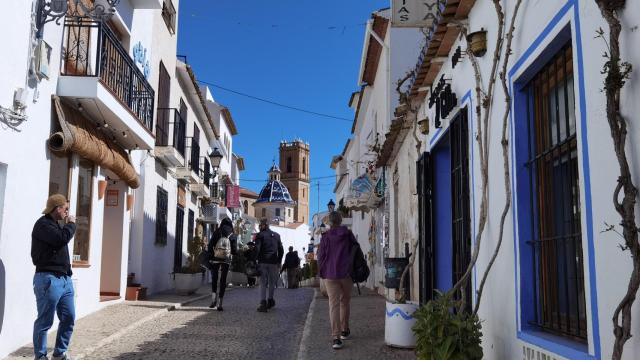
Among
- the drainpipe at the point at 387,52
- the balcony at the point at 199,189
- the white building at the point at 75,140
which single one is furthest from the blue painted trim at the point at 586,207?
the balcony at the point at 199,189

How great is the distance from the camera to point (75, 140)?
26.4ft

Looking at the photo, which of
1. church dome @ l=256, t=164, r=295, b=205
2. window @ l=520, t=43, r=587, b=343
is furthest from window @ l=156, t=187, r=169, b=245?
church dome @ l=256, t=164, r=295, b=205

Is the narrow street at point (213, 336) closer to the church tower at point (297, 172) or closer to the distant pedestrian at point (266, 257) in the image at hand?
the distant pedestrian at point (266, 257)

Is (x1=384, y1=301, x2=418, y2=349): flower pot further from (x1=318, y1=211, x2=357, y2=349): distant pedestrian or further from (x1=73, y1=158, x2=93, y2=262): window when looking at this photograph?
(x1=73, y1=158, x2=93, y2=262): window

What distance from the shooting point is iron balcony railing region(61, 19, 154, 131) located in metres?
8.70

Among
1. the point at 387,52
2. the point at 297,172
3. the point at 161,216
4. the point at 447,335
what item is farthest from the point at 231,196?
the point at 297,172

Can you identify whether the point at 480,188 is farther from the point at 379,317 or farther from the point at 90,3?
the point at 90,3

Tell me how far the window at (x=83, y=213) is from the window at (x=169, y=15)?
6.75m

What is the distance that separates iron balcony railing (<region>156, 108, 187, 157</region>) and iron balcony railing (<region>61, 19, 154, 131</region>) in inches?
125

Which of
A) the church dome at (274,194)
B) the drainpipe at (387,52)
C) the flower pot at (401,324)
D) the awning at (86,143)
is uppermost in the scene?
the church dome at (274,194)

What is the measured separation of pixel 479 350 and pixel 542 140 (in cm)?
165

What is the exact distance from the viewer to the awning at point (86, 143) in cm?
769

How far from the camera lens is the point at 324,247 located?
24.8 feet

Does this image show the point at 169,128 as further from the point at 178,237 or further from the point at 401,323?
the point at 401,323
